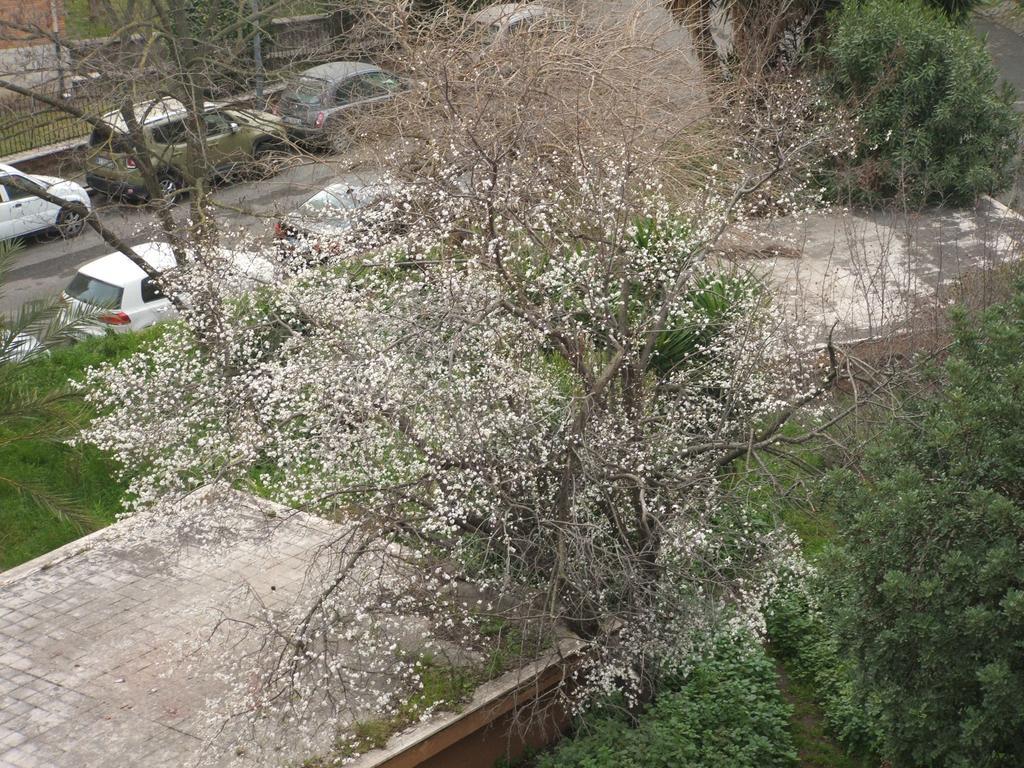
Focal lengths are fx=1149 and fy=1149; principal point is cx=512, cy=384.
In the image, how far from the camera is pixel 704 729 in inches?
290

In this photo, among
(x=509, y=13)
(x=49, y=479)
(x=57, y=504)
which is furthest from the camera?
(x=509, y=13)

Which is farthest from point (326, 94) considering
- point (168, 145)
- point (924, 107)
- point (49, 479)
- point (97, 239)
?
point (924, 107)

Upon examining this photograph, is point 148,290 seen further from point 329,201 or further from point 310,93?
point 310,93

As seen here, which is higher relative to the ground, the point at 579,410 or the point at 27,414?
the point at 579,410

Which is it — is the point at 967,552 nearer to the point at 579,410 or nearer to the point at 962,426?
the point at 962,426

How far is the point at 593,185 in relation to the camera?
8.02 m

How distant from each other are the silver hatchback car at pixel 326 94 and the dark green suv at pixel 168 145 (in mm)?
461

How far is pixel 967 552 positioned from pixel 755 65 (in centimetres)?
1254

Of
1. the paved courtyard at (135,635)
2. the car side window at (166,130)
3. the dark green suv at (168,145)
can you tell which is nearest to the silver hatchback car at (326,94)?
the dark green suv at (168,145)

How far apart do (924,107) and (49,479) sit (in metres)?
13.1

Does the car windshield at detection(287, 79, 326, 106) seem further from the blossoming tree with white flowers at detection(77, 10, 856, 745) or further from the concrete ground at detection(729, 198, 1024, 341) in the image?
the blossoming tree with white flowers at detection(77, 10, 856, 745)

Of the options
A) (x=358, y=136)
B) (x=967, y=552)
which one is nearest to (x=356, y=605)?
(x=967, y=552)

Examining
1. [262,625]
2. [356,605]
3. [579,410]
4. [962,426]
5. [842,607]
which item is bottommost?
[262,625]

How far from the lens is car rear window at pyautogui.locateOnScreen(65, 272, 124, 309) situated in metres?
14.5
